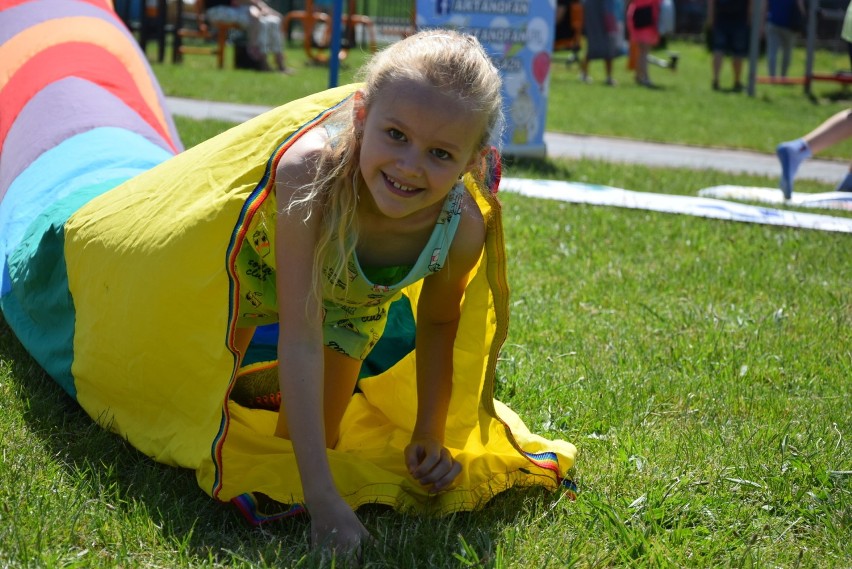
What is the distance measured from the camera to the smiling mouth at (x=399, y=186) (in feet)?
7.55

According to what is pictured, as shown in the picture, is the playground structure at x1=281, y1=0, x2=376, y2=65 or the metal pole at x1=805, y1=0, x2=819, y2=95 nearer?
the metal pole at x1=805, y1=0, x2=819, y2=95

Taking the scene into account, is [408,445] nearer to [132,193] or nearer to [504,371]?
[504,371]

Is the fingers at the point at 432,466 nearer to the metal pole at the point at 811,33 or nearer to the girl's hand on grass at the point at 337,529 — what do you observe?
the girl's hand on grass at the point at 337,529

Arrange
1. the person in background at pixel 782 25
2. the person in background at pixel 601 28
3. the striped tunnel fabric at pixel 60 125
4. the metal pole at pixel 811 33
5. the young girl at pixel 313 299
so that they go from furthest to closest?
the person in background at pixel 782 25, the person in background at pixel 601 28, the metal pole at pixel 811 33, the striped tunnel fabric at pixel 60 125, the young girl at pixel 313 299

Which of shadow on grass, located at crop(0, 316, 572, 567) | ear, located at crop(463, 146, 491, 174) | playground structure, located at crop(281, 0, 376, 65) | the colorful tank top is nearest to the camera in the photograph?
shadow on grass, located at crop(0, 316, 572, 567)

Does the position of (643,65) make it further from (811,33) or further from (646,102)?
(646,102)

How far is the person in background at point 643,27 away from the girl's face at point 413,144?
1544 centimetres

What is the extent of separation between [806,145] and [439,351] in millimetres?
5004

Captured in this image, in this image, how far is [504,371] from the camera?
336 centimetres

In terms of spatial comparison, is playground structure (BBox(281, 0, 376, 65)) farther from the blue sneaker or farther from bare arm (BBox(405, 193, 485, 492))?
bare arm (BBox(405, 193, 485, 492))

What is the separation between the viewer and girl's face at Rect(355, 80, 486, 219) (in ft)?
7.32

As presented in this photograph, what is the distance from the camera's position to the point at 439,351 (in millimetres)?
2752

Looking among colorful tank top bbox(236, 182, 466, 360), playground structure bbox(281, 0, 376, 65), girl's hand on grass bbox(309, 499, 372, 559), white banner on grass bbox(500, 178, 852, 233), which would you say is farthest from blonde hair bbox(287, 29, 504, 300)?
playground structure bbox(281, 0, 376, 65)

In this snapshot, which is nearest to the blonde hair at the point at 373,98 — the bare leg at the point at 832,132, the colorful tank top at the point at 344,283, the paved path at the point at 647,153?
the colorful tank top at the point at 344,283
